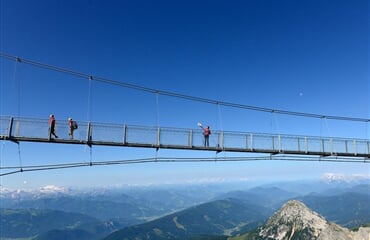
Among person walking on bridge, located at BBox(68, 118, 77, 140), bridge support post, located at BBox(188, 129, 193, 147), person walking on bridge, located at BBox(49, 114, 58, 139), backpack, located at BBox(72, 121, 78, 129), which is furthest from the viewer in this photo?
bridge support post, located at BBox(188, 129, 193, 147)

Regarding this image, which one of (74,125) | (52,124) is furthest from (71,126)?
(52,124)

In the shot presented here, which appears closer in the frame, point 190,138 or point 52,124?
point 52,124

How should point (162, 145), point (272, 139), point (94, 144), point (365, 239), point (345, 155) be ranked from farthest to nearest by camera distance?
1. point (365, 239)
2. point (345, 155)
3. point (272, 139)
4. point (162, 145)
5. point (94, 144)

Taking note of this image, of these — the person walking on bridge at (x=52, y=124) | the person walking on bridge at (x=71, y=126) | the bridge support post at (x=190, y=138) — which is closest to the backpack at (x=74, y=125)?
the person walking on bridge at (x=71, y=126)

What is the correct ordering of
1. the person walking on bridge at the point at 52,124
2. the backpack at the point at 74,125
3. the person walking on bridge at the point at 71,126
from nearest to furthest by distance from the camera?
the person walking on bridge at the point at 52,124
the person walking on bridge at the point at 71,126
the backpack at the point at 74,125

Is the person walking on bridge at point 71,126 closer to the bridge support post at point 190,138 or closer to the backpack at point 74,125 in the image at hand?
the backpack at point 74,125

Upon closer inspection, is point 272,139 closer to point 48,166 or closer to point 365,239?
point 48,166

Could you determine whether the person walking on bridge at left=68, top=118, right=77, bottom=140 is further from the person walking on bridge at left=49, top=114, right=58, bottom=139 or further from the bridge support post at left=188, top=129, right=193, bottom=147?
the bridge support post at left=188, top=129, right=193, bottom=147

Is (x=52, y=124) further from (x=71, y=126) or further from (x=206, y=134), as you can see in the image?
(x=206, y=134)

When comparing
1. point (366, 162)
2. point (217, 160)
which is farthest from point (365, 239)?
point (217, 160)

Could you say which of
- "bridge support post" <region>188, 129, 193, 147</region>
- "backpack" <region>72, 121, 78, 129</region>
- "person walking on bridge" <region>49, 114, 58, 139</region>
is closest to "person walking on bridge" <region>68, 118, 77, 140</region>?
"backpack" <region>72, 121, 78, 129</region>

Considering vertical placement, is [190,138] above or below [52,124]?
below
